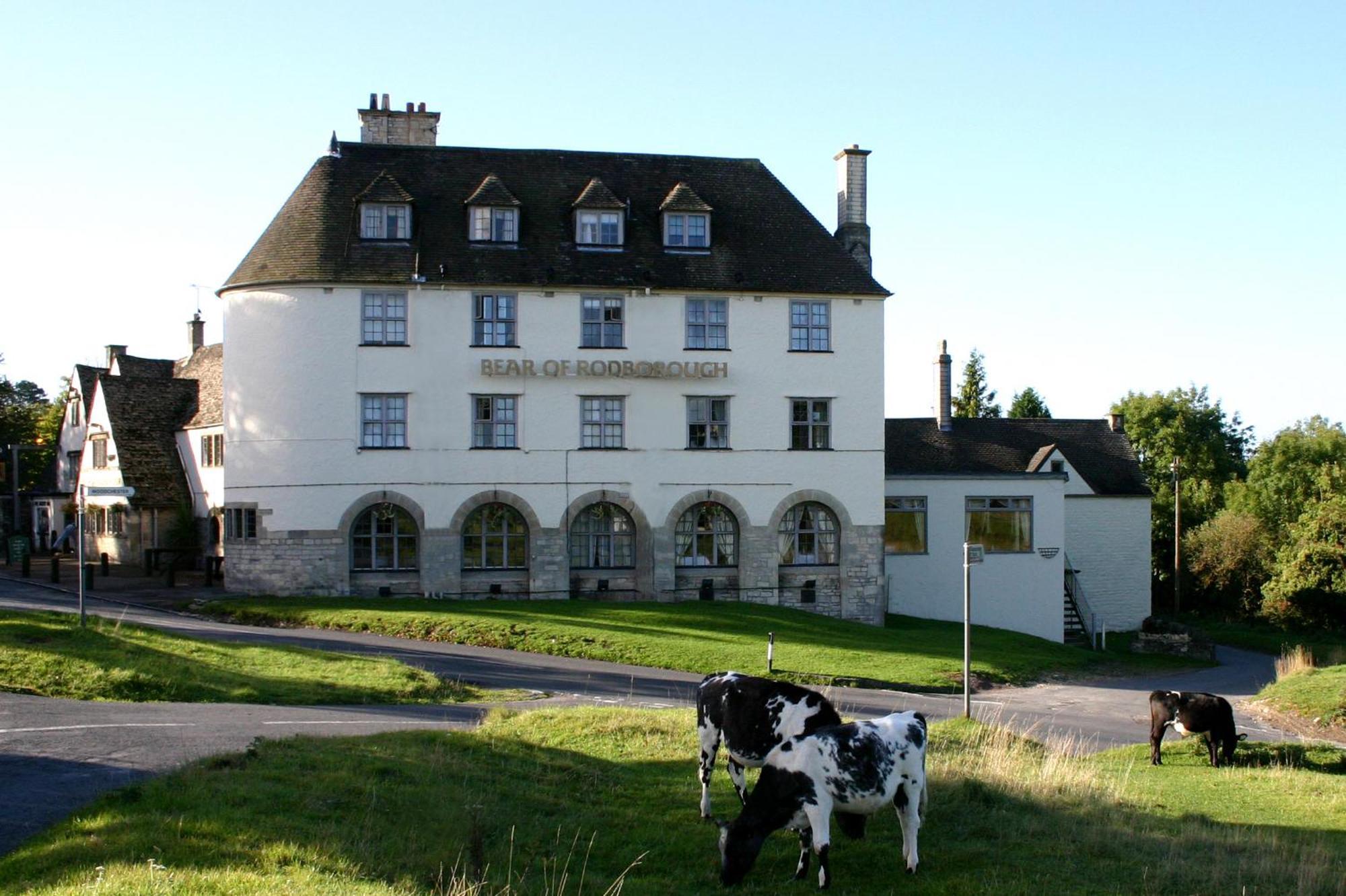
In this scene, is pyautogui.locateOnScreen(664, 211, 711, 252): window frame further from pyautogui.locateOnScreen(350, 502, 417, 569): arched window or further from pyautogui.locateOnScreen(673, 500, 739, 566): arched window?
pyautogui.locateOnScreen(350, 502, 417, 569): arched window

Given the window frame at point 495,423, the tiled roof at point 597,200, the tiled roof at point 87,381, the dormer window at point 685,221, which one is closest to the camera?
the window frame at point 495,423

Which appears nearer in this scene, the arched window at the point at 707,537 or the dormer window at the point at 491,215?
the dormer window at the point at 491,215

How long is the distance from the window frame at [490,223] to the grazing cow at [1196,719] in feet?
85.1

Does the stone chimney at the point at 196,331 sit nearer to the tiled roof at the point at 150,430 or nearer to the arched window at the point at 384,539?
the tiled roof at the point at 150,430

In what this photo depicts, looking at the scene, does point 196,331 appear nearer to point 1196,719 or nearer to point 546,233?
point 546,233

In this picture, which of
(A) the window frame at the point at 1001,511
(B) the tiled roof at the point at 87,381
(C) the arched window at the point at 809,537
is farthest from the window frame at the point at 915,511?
(B) the tiled roof at the point at 87,381

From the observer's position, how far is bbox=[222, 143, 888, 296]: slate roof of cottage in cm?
3816

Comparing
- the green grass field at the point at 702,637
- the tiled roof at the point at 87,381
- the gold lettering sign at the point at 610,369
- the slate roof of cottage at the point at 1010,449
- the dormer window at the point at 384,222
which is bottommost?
the green grass field at the point at 702,637

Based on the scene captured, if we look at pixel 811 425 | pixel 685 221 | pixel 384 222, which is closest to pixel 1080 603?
pixel 811 425

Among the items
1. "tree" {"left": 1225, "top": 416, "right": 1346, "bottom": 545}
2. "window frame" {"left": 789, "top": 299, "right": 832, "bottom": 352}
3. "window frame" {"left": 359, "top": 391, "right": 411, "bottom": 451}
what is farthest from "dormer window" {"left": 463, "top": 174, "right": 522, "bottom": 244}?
"tree" {"left": 1225, "top": 416, "right": 1346, "bottom": 545}

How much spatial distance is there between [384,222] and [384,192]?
901mm

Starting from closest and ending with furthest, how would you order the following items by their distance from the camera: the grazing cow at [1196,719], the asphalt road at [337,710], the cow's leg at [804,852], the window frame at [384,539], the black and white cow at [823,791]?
1. the black and white cow at [823,791]
2. the cow's leg at [804,852]
3. the asphalt road at [337,710]
4. the grazing cow at [1196,719]
5. the window frame at [384,539]

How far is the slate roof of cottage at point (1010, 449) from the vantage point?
44.9 m

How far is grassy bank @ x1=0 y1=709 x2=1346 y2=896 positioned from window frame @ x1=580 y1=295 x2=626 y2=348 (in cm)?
2393
